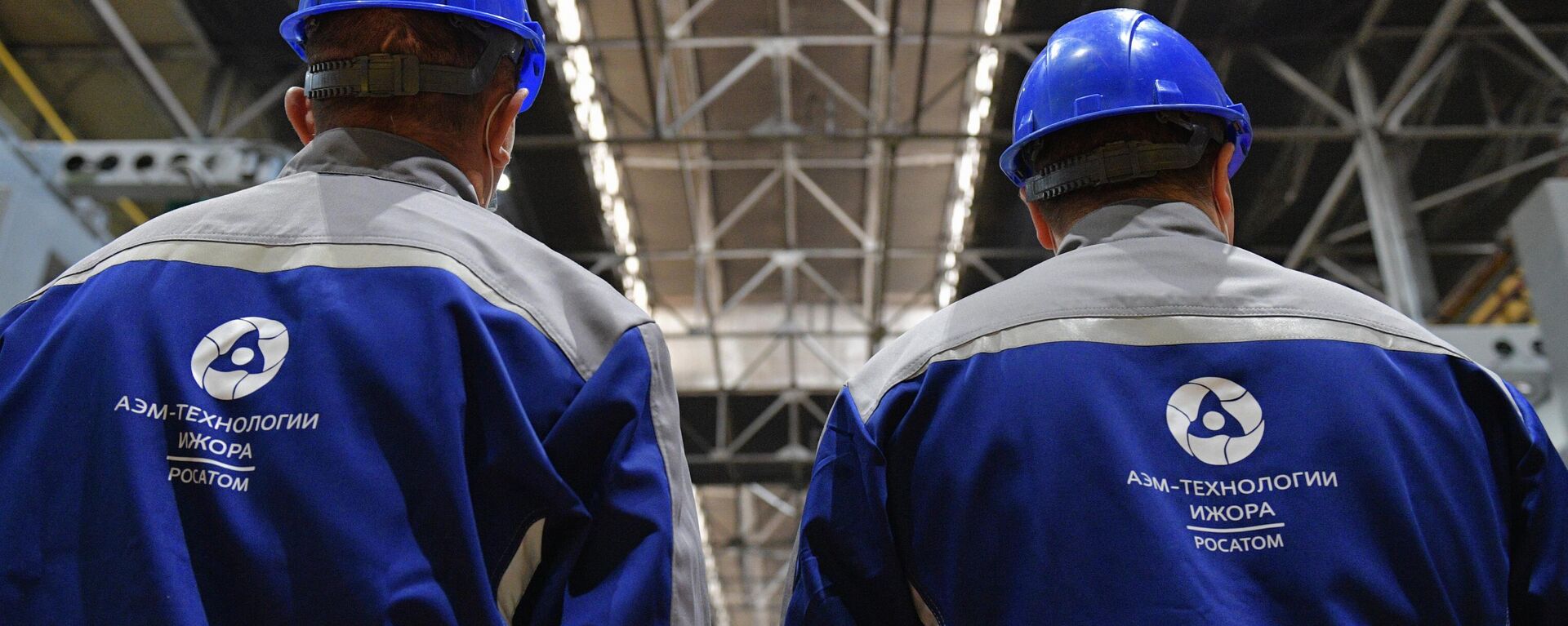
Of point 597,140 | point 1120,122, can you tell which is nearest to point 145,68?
point 597,140

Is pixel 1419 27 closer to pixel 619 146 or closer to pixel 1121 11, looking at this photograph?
pixel 619 146

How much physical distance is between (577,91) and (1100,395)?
11.5 metres

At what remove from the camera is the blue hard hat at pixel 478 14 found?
2.22 meters

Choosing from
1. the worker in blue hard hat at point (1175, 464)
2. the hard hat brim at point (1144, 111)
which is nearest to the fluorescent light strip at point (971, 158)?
the hard hat brim at point (1144, 111)

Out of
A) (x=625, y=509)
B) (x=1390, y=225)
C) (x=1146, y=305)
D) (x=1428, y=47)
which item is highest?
(x=1428, y=47)

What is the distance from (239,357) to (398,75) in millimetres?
602

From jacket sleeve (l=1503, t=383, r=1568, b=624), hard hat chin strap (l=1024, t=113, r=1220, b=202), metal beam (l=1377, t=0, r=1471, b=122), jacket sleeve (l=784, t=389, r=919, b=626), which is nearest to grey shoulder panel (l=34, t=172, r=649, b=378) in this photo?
jacket sleeve (l=784, t=389, r=919, b=626)

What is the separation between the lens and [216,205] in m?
2.06

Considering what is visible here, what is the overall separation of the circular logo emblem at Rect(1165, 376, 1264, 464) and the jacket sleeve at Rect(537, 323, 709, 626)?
84 centimetres

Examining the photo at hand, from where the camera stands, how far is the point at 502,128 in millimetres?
2326

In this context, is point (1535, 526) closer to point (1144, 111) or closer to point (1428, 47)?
point (1144, 111)

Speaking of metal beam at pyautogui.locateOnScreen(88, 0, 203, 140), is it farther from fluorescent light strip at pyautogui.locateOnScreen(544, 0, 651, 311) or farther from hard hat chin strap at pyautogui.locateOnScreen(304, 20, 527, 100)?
hard hat chin strap at pyautogui.locateOnScreen(304, 20, 527, 100)

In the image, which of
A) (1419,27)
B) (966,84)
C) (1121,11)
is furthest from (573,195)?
(1121,11)

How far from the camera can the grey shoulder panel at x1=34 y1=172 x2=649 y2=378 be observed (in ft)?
6.42
